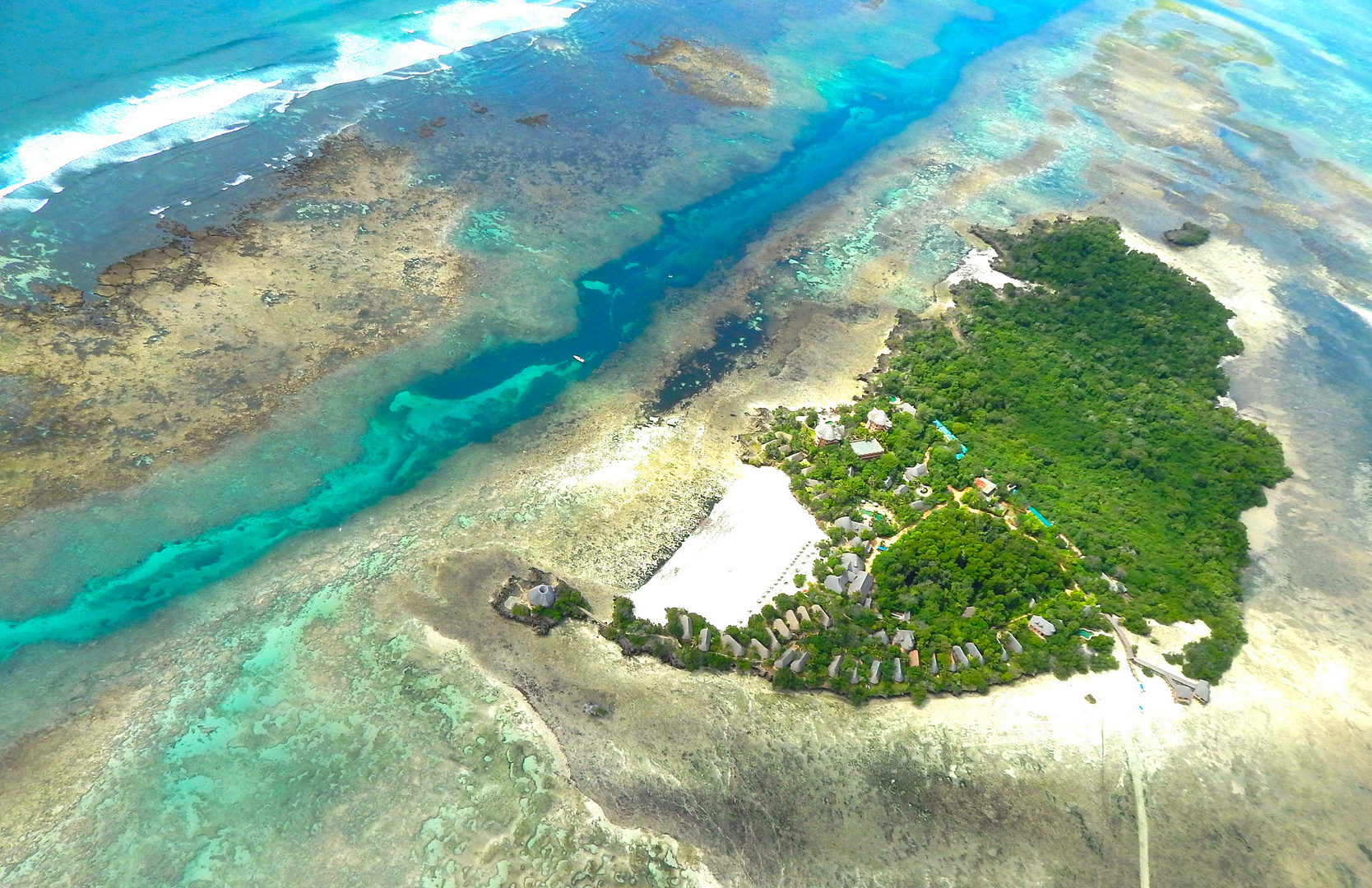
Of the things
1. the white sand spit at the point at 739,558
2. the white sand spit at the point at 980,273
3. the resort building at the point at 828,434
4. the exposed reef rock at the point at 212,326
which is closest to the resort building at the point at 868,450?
the resort building at the point at 828,434

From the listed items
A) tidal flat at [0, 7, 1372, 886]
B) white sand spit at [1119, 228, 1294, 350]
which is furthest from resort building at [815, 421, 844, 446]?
white sand spit at [1119, 228, 1294, 350]

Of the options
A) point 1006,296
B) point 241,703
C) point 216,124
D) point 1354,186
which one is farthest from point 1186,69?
point 241,703

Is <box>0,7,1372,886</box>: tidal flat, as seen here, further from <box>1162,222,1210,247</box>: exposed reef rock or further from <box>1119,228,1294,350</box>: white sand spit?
<box>1162,222,1210,247</box>: exposed reef rock

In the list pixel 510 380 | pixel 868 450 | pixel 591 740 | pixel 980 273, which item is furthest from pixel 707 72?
pixel 591 740

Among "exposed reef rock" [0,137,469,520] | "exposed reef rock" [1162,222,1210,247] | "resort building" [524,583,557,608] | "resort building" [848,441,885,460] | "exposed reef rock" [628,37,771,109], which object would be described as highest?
"exposed reef rock" [628,37,771,109]

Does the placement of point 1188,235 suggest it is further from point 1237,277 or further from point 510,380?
point 510,380
